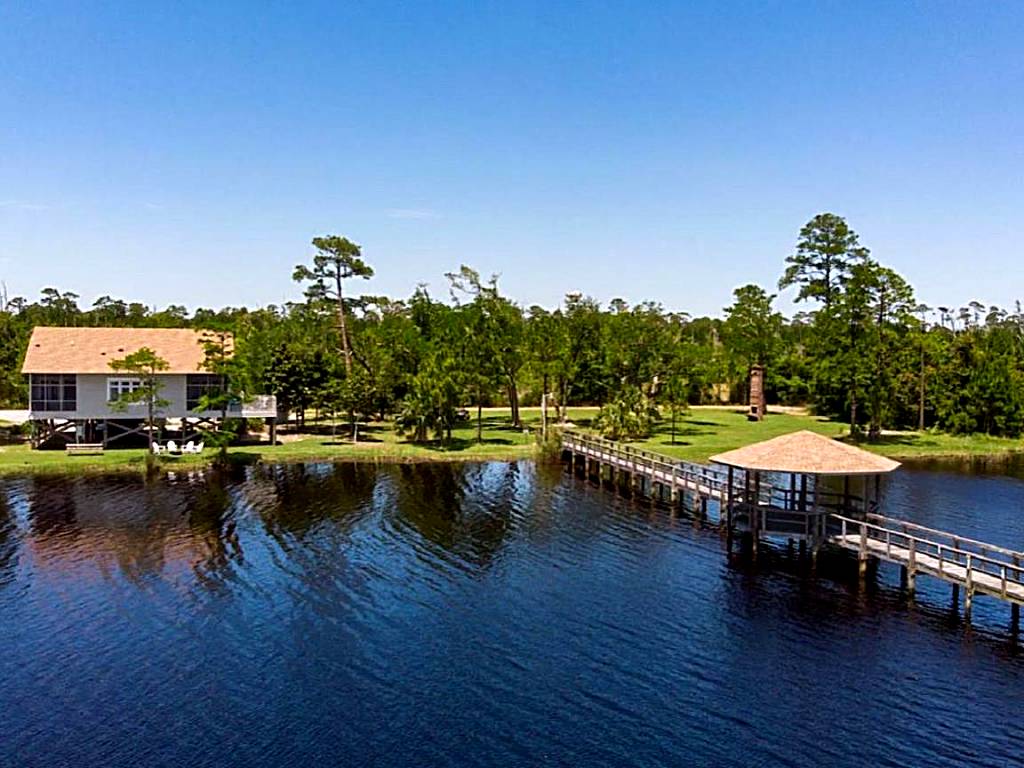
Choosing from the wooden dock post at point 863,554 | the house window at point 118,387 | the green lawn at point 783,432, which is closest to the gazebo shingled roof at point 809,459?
the wooden dock post at point 863,554

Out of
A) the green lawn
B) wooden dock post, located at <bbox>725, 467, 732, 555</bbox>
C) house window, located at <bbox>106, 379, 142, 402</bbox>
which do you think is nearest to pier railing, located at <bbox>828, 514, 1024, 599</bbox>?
wooden dock post, located at <bbox>725, 467, 732, 555</bbox>

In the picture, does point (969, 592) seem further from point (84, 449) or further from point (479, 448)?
point (84, 449)

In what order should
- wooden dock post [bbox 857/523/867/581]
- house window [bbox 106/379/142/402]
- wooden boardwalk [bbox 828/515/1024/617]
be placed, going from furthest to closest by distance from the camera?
1. house window [bbox 106/379/142/402]
2. wooden dock post [bbox 857/523/867/581]
3. wooden boardwalk [bbox 828/515/1024/617]

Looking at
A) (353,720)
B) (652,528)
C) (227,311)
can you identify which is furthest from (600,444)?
(227,311)

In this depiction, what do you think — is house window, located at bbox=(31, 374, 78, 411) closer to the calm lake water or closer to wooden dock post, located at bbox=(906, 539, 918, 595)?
the calm lake water

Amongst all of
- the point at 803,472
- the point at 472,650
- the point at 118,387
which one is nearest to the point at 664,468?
the point at 803,472

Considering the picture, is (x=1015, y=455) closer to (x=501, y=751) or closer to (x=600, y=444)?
(x=600, y=444)

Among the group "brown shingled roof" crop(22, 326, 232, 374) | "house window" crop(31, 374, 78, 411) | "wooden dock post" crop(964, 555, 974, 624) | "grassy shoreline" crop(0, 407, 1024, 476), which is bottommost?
"wooden dock post" crop(964, 555, 974, 624)
